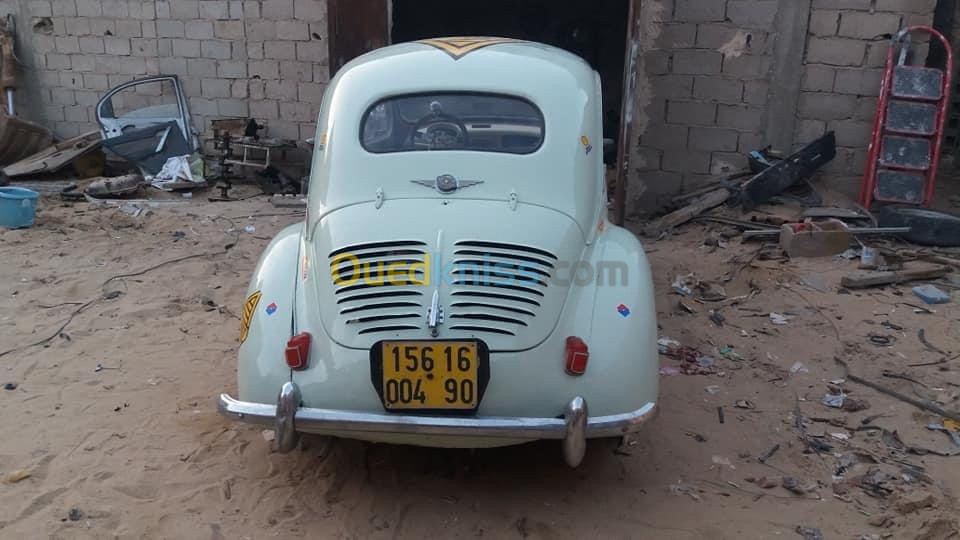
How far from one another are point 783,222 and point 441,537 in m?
4.67

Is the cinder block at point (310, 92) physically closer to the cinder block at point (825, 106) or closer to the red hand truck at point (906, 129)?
the cinder block at point (825, 106)

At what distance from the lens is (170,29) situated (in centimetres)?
872

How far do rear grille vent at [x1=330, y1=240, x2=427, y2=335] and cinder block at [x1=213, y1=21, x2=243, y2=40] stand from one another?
630 centimetres

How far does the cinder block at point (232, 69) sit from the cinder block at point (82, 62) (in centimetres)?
172

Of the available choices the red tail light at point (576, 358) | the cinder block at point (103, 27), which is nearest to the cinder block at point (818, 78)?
the red tail light at point (576, 358)

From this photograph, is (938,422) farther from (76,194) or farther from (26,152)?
(26,152)

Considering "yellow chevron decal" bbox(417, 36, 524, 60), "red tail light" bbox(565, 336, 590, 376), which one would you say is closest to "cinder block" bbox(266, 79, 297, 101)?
"yellow chevron decal" bbox(417, 36, 524, 60)

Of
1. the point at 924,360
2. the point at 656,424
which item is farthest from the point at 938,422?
the point at 656,424

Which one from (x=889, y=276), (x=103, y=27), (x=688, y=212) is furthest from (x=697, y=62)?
(x=103, y=27)

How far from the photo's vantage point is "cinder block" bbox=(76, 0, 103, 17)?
8.88 meters

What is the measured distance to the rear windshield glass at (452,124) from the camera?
3588 millimetres

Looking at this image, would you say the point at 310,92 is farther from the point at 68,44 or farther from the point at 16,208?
the point at 68,44

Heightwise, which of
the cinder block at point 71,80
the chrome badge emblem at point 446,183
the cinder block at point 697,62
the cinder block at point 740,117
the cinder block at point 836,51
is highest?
the cinder block at point 836,51

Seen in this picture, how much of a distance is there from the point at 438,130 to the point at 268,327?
1.27 meters
